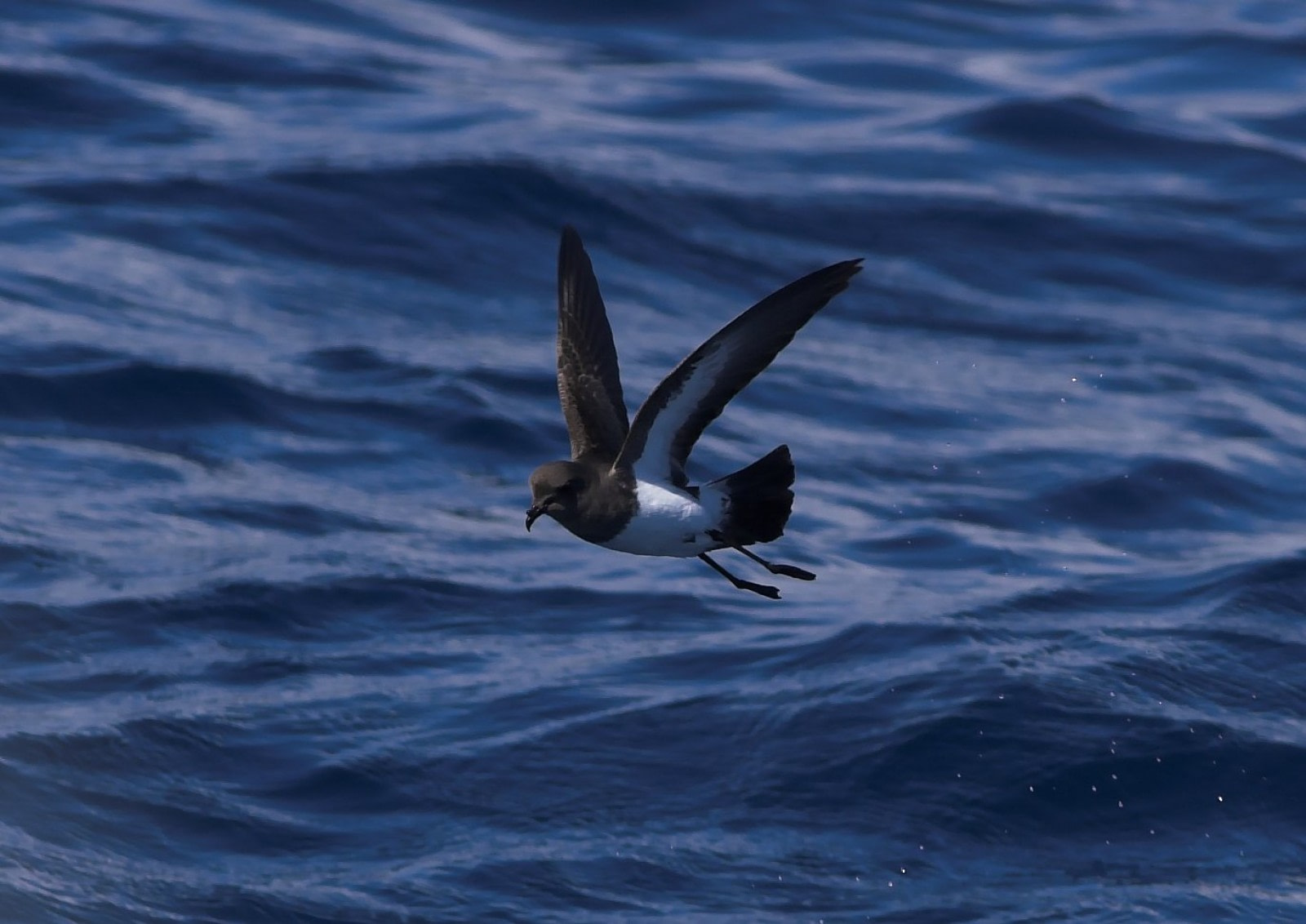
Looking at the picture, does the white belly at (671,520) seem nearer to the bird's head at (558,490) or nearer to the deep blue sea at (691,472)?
the bird's head at (558,490)

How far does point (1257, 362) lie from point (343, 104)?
7.59m

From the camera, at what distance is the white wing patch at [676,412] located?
529 cm

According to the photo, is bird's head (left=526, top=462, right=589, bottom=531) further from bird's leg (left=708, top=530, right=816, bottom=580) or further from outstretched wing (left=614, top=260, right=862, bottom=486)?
bird's leg (left=708, top=530, right=816, bottom=580)

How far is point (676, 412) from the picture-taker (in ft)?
18.1

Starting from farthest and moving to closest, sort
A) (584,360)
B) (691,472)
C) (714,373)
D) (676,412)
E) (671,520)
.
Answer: (691,472) → (584,360) → (671,520) → (676,412) → (714,373)

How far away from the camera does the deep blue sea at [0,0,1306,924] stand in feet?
24.1

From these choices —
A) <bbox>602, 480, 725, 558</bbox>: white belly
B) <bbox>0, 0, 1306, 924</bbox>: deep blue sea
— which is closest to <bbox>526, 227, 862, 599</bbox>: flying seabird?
<bbox>602, 480, 725, 558</bbox>: white belly

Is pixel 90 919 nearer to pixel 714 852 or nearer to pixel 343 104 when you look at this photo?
pixel 714 852

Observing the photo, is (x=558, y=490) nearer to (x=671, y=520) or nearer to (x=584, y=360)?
(x=671, y=520)

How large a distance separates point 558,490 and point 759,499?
1.97ft

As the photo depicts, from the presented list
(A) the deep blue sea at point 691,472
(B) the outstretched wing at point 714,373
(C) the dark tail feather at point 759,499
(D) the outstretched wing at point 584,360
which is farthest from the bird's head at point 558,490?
(A) the deep blue sea at point 691,472

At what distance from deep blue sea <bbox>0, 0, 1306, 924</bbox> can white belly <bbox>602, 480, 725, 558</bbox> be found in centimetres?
179

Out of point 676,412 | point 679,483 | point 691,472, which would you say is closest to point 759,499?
point 679,483

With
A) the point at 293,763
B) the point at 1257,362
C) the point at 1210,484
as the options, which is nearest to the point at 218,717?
the point at 293,763
